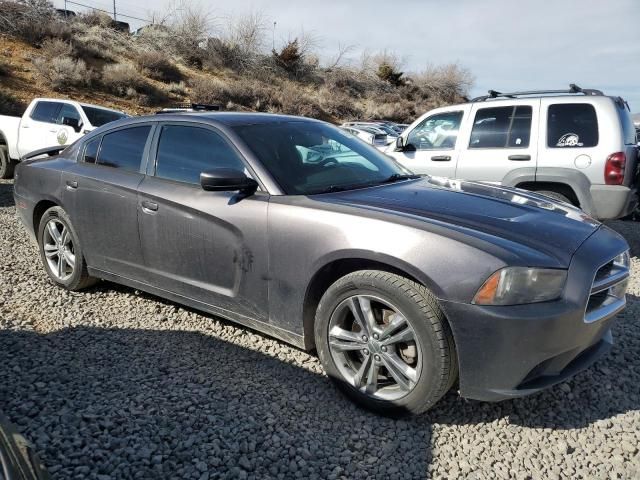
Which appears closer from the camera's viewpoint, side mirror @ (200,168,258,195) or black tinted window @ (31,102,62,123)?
side mirror @ (200,168,258,195)

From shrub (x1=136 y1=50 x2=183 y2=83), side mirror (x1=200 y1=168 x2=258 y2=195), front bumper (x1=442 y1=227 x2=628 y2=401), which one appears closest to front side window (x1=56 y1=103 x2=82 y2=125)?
side mirror (x1=200 y1=168 x2=258 y2=195)

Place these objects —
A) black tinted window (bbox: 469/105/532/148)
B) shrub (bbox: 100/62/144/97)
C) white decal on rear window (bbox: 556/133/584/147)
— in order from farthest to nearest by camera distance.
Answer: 1. shrub (bbox: 100/62/144/97)
2. black tinted window (bbox: 469/105/532/148)
3. white decal on rear window (bbox: 556/133/584/147)

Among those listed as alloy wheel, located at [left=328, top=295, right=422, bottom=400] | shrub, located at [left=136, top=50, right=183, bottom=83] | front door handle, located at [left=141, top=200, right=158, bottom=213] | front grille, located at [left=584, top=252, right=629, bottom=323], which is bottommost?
alloy wheel, located at [left=328, top=295, right=422, bottom=400]

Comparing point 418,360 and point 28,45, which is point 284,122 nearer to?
point 418,360

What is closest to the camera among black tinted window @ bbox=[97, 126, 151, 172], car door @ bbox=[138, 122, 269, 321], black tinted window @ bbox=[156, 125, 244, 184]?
car door @ bbox=[138, 122, 269, 321]

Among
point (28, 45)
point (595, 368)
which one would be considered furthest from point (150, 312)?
point (28, 45)

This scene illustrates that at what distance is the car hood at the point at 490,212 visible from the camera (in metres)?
2.58

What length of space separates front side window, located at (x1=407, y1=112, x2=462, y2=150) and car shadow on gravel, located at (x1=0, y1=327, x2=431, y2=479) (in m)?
4.44

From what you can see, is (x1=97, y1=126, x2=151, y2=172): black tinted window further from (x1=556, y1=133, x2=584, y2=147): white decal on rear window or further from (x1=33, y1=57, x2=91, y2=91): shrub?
(x1=33, y1=57, x2=91, y2=91): shrub

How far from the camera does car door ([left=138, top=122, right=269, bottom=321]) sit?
3117 mm

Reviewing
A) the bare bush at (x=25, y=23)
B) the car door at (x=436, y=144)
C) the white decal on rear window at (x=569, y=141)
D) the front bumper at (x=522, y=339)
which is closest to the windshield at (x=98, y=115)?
the car door at (x=436, y=144)

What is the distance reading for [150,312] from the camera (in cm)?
410

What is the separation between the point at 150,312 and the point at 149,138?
1365 millimetres

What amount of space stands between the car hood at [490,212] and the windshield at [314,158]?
0.21 m
